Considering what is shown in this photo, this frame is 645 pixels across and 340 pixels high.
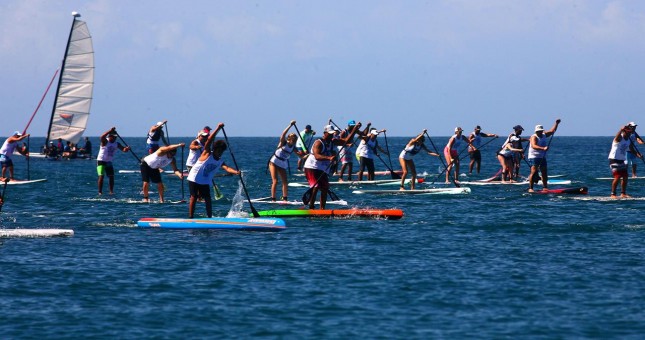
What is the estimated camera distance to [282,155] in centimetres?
2575

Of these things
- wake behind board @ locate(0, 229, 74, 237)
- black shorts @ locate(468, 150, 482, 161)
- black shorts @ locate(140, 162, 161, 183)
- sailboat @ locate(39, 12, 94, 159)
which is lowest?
wake behind board @ locate(0, 229, 74, 237)

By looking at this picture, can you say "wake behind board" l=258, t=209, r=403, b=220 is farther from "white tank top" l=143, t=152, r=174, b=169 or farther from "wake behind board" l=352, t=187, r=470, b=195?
"wake behind board" l=352, t=187, r=470, b=195

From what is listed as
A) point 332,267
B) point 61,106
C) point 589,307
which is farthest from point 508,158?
point 61,106

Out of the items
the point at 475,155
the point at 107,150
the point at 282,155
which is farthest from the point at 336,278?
the point at 475,155

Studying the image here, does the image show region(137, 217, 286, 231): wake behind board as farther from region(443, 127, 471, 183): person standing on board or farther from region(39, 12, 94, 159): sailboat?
region(39, 12, 94, 159): sailboat

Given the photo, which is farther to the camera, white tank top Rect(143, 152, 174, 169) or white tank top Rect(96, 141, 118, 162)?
white tank top Rect(96, 141, 118, 162)

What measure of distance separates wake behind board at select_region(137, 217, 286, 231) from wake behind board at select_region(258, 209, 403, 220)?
1.92 metres

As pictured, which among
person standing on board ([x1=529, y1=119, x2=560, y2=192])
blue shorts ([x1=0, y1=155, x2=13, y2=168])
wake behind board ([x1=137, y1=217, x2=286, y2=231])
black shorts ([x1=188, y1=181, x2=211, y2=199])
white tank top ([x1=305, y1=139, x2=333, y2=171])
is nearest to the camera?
black shorts ([x1=188, y1=181, x2=211, y2=199])

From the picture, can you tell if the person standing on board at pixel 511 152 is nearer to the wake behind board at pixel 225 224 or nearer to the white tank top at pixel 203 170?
the wake behind board at pixel 225 224

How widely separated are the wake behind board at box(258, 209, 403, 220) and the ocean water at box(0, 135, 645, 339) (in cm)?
23

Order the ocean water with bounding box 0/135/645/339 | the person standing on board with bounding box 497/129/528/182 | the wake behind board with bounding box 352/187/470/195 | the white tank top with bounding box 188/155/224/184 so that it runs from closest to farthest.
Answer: the ocean water with bounding box 0/135/645/339 → the white tank top with bounding box 188/155/224/184 → the wake behind board with bounding box 352/187/470/195 → the person standing on board with bounding box 497/129/528/182

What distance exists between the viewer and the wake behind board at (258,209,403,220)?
22.6 meters

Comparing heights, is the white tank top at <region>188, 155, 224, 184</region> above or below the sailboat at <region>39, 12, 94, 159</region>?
below

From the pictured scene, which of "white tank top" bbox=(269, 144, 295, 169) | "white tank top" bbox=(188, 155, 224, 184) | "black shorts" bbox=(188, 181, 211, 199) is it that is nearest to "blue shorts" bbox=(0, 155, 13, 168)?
"white tank top" bbox=(269, 144, 295, 169)
